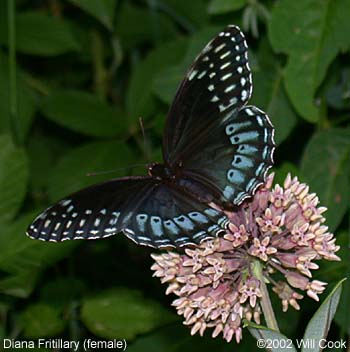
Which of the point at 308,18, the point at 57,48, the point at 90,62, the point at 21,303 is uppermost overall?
the point at 308,18

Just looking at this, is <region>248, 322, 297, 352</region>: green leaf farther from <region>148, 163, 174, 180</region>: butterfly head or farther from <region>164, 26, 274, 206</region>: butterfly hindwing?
<region>148, 163, 174, 180</region>: butterfly head

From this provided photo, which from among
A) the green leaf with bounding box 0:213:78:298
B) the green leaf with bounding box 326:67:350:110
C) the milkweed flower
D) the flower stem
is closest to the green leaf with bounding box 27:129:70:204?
the green leaf with bounding box 0:213:78:298

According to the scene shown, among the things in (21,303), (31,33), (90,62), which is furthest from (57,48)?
(21,303)

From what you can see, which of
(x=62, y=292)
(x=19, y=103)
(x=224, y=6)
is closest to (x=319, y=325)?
(x=62, y=292)

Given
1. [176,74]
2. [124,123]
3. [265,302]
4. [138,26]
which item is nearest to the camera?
[265,302]

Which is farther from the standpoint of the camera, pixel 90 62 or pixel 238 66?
pixel 90 62

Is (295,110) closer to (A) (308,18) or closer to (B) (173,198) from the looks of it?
(A) (308,18)

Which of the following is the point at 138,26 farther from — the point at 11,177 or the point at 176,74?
the point at 11,177
